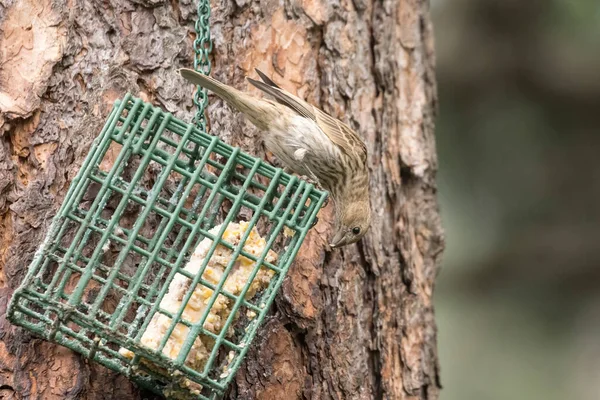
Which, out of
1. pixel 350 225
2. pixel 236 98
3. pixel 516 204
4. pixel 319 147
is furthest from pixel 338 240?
pixel 516 204

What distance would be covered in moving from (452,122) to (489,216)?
3.48ft

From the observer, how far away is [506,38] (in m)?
8.35

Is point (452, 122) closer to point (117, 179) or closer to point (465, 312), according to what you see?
point (465, 312)

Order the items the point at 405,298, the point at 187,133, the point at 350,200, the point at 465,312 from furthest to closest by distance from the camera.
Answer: the point at 465,312 < the point at 405,298 < the point at 350,200 < the point at 187,133

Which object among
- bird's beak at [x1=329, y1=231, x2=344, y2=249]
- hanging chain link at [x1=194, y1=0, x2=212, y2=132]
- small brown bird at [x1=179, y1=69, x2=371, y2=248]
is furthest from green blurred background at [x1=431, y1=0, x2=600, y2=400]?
hanging chain link at [x1=194, y1=0, x2=212, y2=132]

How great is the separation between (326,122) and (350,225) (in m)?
0.60

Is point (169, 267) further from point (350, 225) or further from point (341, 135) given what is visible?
point (341, 135)

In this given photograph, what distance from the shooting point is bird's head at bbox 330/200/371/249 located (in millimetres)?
4558

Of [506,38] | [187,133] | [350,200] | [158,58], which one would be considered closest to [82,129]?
[158,58]

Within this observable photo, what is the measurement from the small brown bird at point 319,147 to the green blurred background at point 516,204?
3809 millimetres

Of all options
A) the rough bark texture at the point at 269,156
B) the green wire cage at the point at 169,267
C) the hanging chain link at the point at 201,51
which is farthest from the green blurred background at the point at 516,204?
the green wire cage at the point at 169,267

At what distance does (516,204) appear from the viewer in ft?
29.0

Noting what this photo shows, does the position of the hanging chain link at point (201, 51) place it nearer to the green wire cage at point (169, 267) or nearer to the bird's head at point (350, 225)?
the green wire cage at point (169, 267)

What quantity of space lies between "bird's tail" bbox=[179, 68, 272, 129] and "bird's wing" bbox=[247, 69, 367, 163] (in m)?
0.11
